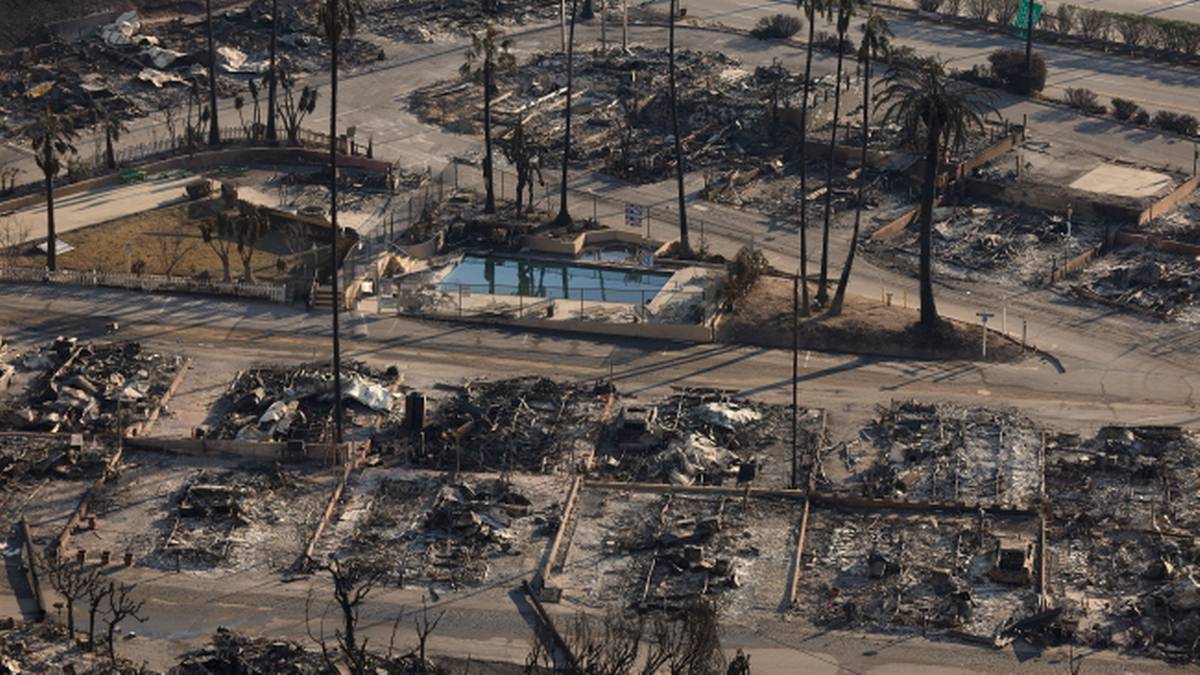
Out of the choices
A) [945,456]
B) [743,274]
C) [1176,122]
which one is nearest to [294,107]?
[743,274]

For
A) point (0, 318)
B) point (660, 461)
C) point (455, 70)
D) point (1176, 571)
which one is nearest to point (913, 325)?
point (660, 461)

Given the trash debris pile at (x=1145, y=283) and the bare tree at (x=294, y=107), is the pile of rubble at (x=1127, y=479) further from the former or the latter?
the bare tree at (x=294, y=107)

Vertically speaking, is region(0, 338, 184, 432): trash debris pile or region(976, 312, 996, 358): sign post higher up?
region(976, 312, 996, 358): sign post

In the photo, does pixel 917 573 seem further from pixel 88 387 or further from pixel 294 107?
pixel 294 107

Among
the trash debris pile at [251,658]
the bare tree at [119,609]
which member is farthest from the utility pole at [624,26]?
the trash debris pile at [251,658]

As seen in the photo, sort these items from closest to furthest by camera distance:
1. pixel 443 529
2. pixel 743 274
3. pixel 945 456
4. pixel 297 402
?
pixel 443 529
pixel 945 456
pixel 297 402
pixel 743 274

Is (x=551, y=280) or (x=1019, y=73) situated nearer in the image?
(x=551, y=280)

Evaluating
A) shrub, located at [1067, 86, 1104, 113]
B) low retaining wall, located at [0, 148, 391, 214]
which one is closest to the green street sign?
shrub, located at [1067, 86, 1104, 113]

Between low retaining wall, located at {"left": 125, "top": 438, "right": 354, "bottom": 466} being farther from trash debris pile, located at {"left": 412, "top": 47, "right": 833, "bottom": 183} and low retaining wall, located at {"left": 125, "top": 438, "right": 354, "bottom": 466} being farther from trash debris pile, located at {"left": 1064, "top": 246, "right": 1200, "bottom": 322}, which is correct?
trash debris pile, located at {"left": 412, "top": 47, "right": 833, "bottom": 183}
